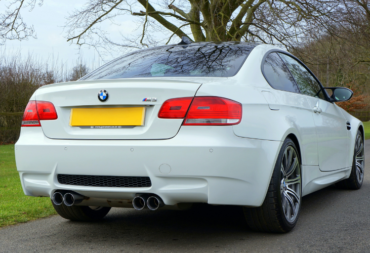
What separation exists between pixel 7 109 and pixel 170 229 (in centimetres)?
1413

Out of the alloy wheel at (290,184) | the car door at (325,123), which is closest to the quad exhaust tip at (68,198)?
the alloy wheel at (290,184)

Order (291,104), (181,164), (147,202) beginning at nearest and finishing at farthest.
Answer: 1. (181,164)
2. (147,202)
3. (291,104)

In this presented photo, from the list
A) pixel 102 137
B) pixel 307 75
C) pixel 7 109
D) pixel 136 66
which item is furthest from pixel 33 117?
pixel 7 109

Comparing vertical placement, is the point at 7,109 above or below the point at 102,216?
below

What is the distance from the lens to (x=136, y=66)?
13.4ft

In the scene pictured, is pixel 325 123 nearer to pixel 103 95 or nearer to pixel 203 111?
pixel 203 111

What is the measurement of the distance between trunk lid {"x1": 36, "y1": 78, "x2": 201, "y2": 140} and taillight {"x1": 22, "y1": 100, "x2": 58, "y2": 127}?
38 millimetres

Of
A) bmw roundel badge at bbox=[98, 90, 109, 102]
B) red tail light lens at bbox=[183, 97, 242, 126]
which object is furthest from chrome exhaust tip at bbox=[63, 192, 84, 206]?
red tail light lens at bbox=[183, 97, 242, 126]

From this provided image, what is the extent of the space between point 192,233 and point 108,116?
4.10ft

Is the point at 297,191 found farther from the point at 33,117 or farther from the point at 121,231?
the point at 33,117

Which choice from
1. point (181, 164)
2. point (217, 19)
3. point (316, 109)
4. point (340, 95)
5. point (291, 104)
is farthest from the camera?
point (217, 19)

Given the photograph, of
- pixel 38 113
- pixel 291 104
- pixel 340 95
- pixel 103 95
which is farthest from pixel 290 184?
pixel 38 113

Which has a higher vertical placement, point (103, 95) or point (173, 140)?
point (103, 95)

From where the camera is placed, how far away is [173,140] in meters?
3.07
